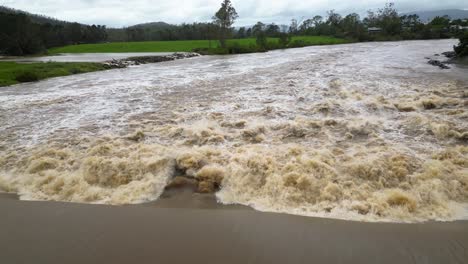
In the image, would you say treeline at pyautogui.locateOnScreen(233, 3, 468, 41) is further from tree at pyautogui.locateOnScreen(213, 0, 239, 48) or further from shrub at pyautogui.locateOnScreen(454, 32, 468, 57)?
shrub at pyautogui.locateOnScreen(454, 32, 468, 57)

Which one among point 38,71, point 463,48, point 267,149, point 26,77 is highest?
point 463,48

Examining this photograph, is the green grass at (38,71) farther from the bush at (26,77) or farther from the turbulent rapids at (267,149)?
the turbulent rapids at (267,149)

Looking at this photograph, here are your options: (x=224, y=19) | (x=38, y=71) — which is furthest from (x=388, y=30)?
(x=38, y=71)

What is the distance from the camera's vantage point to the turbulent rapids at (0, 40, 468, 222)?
235 inches

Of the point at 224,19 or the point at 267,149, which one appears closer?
the point at 267,149

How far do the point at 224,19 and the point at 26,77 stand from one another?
37488mm

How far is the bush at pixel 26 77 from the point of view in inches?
922

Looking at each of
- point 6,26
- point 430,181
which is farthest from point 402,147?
point 6,26

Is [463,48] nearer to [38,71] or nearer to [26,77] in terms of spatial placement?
[26,77]

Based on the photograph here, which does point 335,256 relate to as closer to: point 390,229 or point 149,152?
point 390,229

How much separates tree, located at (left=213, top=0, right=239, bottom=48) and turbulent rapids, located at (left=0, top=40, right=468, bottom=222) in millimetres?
41773

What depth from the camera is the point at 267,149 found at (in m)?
8.03

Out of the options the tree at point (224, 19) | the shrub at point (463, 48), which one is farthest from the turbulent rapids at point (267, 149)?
the tree at point (224, 19)

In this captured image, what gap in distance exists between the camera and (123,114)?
1234cm
